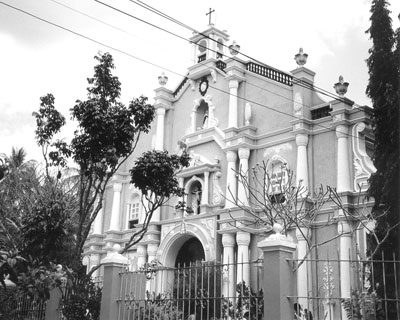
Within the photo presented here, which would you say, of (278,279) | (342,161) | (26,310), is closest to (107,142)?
(26,310)

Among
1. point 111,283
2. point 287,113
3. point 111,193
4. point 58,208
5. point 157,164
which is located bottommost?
point 111,283

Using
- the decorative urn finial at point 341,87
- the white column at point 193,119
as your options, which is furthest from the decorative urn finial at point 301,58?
the white column at point 193,119

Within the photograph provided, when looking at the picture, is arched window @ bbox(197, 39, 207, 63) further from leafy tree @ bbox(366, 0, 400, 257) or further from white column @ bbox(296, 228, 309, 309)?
leafy tree @ bbox(366, 0, 400, 257)

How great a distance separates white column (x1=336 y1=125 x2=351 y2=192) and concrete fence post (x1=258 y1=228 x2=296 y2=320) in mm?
10570

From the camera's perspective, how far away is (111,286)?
9531mm

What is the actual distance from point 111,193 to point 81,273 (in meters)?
14.8

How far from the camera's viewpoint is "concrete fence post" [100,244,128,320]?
9.43 meters

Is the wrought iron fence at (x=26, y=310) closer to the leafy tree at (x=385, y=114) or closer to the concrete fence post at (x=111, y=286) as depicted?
the concrete fence post at (x=111, y=286)

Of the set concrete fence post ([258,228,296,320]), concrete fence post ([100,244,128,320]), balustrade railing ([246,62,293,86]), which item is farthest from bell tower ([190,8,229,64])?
concrete fence post ([258,228,296,320])

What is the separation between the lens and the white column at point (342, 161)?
17578 mm

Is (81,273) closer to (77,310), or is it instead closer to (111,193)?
(77,310)

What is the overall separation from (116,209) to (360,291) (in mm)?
18912

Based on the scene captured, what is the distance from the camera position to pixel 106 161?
41.7 feet

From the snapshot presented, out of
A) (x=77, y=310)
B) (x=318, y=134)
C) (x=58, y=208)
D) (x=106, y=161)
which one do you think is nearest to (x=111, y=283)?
(x=77, y=310)
